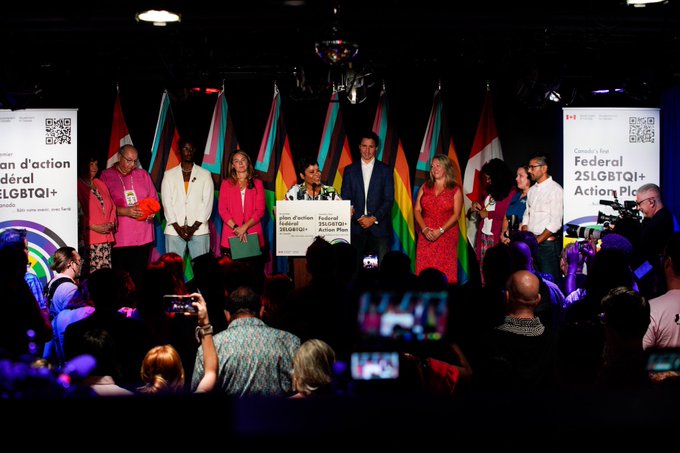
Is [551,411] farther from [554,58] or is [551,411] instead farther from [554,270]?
[554,270]

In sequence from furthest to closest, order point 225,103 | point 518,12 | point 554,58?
point 225,103
point 554,58
point 518,12

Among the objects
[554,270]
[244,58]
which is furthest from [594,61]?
[244,58]

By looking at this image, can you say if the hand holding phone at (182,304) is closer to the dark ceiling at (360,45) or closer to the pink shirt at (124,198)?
the dark ceiling at (360,45)

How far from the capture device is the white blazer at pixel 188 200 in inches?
365

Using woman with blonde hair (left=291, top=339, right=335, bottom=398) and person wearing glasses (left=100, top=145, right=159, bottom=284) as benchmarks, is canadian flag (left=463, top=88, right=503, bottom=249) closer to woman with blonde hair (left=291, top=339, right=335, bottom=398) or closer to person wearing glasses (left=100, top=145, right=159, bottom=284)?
person wearing glasses (left=100, top=145, right=159, bottom=284)

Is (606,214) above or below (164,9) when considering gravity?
below

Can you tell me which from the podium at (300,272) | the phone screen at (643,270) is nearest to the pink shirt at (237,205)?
the podium at (300,272)

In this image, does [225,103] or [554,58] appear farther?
[225,103]

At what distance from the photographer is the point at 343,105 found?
32.8 feet

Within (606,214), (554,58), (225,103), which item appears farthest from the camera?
(225,103)

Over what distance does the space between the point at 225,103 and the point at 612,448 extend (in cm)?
904

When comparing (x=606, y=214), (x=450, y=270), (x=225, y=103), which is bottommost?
(x=450, y=270)

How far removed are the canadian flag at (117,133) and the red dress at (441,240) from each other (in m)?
3.76

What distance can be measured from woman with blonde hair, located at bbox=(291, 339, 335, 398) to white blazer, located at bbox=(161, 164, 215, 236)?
650 centimetres
